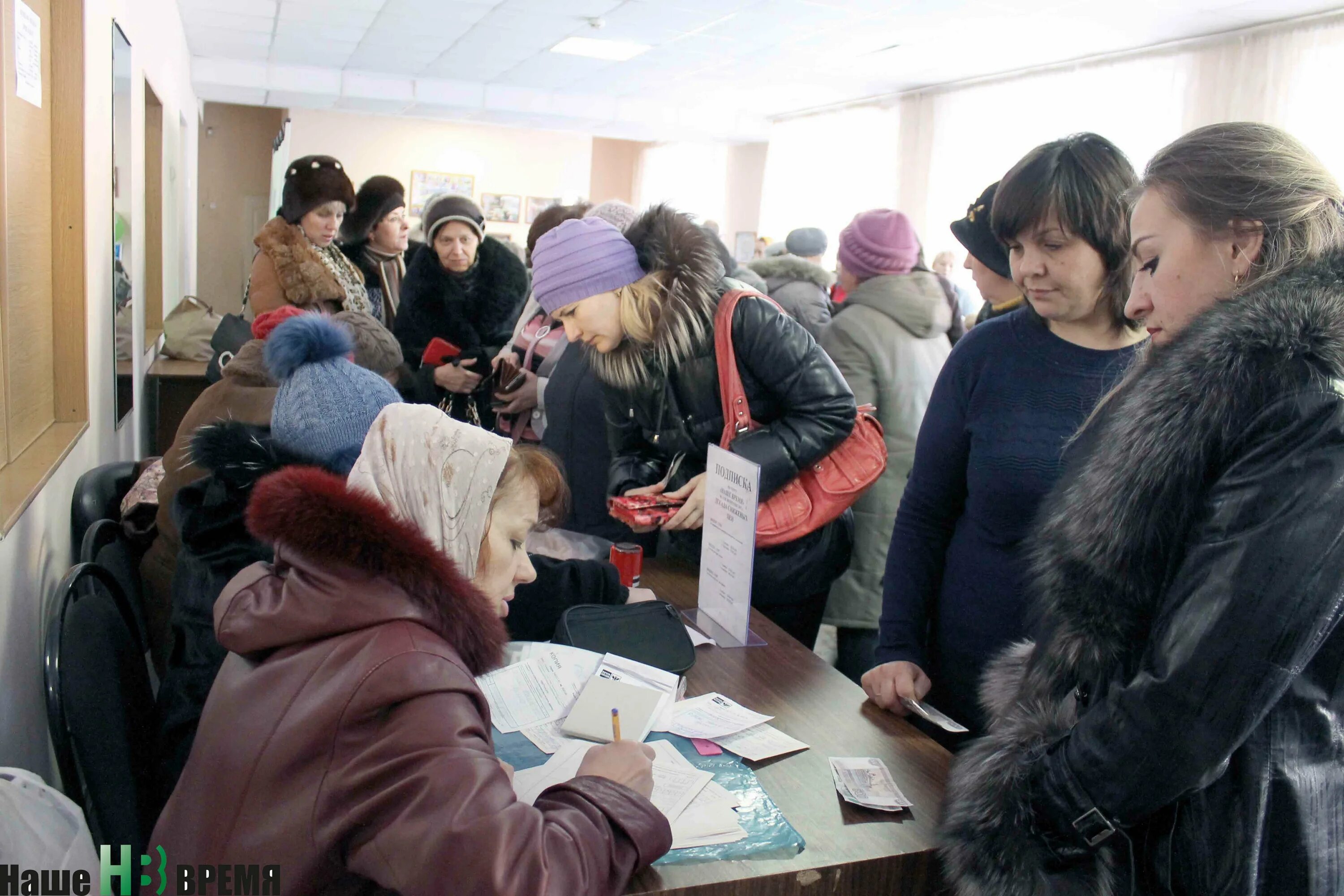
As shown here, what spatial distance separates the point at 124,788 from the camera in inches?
49.8

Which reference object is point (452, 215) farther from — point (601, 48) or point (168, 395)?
point (601, 48)

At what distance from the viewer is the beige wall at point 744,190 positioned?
1262 centimetres

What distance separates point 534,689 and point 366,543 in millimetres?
579

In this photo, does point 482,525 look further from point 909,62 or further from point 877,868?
point 909,62

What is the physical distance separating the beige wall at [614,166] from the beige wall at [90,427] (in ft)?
36.5

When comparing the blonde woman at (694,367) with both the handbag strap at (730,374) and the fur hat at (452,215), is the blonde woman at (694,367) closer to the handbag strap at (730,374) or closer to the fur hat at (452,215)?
the handbag strap at (730,374)

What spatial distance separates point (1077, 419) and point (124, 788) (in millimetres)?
1419

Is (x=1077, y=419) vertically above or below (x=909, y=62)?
below

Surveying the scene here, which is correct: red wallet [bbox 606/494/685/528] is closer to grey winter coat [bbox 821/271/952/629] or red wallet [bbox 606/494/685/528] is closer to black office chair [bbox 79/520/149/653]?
grey winter coat [bbox 821/271/952/629]

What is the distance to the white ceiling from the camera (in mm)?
6270

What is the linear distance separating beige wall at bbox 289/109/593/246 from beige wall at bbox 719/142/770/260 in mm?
2104

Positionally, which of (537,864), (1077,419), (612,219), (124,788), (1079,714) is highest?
(612,219)

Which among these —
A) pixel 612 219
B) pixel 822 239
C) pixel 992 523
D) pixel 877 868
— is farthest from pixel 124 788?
pixel 822 239

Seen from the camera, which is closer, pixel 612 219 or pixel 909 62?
pixel 612 219
